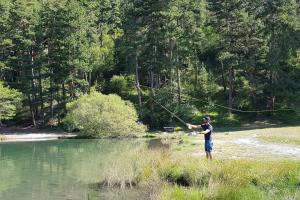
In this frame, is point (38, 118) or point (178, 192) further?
point (38, 118)

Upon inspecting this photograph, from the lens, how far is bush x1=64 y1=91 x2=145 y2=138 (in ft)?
155

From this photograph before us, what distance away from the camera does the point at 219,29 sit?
2450 inches

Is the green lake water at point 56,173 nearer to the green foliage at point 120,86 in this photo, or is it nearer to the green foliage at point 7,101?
the green foliage at point 7,101

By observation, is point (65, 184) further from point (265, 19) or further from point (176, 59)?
point (265, 19)

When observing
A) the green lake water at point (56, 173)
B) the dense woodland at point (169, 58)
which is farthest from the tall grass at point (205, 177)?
the dense woodland at point (169, 58)

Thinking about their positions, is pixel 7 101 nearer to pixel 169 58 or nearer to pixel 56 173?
pixel 169 58

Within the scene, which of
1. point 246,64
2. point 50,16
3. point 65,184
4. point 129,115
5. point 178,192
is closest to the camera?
point 178,192

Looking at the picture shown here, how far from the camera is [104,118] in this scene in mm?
47125

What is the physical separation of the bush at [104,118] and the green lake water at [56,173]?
6397 mm

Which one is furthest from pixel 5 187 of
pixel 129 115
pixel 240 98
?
pixel 240 98

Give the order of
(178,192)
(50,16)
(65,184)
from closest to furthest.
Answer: (178,192), (65,184), (50,16)

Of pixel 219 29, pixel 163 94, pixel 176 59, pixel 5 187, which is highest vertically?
pixel 219 29

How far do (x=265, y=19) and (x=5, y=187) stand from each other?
46.7 meters

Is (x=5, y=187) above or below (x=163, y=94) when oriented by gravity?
below
